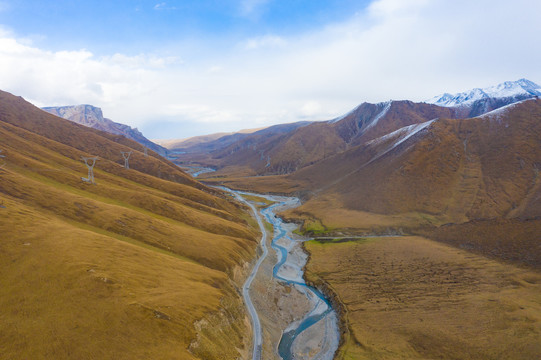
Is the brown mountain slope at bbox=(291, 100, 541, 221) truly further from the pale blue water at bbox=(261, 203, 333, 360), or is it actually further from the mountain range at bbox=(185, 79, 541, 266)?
the pale blue water at bbox=(261, 203, 333, 360)

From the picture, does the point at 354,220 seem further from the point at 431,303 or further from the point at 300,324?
the point at 300,324

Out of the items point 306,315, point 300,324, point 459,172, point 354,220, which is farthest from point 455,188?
point 300,324

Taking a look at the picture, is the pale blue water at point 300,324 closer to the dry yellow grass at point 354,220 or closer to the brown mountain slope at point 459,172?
the dry yellow grass at point 354,220

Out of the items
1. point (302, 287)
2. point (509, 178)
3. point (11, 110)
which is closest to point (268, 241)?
point (302, 287)

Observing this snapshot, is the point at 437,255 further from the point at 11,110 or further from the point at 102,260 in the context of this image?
the point at 11,110

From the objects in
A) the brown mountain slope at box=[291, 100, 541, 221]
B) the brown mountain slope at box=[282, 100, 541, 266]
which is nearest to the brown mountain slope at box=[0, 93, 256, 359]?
the brown mountain slope at box=[282, 100, 541, 266]
